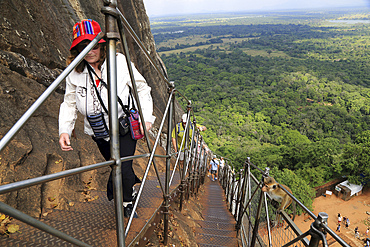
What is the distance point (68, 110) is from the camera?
1984 millimetres

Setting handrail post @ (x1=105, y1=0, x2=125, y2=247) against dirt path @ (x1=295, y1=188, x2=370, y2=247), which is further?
dirt path @ (x1=295, y1=188, x2=370, y2=247)

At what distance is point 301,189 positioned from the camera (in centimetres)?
2027

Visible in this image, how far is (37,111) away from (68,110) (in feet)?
7.61

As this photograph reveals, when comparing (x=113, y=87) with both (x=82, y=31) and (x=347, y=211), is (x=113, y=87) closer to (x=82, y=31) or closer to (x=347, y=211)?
(x=82, y=31)

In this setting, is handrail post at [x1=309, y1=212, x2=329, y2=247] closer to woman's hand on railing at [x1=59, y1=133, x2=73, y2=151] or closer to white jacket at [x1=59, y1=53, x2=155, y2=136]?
white jacket at [x1=59, y1=53, x2=155, y2=136]

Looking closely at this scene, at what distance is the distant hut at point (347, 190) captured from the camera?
900 inches

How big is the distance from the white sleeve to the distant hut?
27.9 meters

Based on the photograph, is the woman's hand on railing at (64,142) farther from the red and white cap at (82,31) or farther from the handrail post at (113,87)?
the handrail post at (113,87)

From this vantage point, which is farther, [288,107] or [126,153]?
[288,107]

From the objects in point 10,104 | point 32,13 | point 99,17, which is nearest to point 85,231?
point 10,104

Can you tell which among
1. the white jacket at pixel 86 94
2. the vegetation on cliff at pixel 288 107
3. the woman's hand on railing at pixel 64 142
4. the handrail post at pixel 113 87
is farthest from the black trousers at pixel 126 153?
the vegetation on cliff at pixel 288 107

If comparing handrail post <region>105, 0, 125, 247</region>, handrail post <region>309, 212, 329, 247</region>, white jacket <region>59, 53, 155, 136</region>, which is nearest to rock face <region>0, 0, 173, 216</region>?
white jacket <region>59, 53, 155, 136</region>

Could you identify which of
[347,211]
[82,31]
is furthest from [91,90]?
[347,211]

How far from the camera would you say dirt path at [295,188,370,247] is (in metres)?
17.7
